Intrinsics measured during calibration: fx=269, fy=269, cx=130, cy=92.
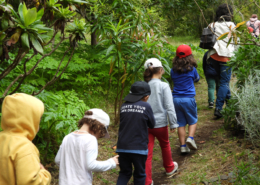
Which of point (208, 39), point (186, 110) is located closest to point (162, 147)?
point (186, 110)

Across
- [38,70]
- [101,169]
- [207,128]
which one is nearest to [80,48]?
[38,70]

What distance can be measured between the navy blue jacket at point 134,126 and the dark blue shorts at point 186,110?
1365 millimetres

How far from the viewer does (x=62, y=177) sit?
8.43ft

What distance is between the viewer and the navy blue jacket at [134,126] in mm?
3139

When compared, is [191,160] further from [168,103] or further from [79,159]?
[79,159]

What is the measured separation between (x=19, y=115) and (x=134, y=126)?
4.76 feet

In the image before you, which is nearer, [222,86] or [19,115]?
[19,115]

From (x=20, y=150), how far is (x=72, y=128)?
1.49 meters

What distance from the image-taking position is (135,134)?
315cm

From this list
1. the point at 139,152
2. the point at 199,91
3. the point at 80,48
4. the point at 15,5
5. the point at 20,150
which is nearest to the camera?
the point at 20,150

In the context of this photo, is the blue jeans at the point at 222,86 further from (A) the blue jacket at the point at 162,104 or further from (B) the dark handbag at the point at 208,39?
(A) the blue jacket at the point at 162,104

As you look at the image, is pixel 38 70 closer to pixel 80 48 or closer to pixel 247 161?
pixel 80 48

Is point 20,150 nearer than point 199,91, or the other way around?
point 20,150

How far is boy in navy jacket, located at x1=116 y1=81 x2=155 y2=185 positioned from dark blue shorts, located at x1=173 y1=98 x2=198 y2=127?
1.32 meters
